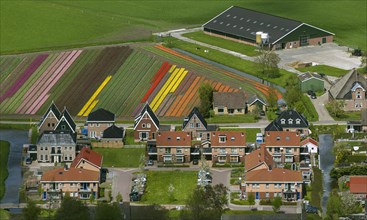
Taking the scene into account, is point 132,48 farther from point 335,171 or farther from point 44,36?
point 335,171

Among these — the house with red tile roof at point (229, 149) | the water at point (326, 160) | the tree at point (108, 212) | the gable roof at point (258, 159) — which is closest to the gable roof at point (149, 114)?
the house with red tile roof at point (229, 149)

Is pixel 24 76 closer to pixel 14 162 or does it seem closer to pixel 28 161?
pixel 14 162

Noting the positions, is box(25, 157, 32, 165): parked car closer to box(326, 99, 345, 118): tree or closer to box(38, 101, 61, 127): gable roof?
box(38, 101, 61, 127): gable roof

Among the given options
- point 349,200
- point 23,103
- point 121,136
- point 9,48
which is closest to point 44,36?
point 9,48

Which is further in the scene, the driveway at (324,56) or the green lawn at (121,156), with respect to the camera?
the driveway at (324,56)

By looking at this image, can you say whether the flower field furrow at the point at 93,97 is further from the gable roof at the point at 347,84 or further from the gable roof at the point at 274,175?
the gable roof at the point at 274,175

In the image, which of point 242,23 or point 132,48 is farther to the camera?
point 242,23
